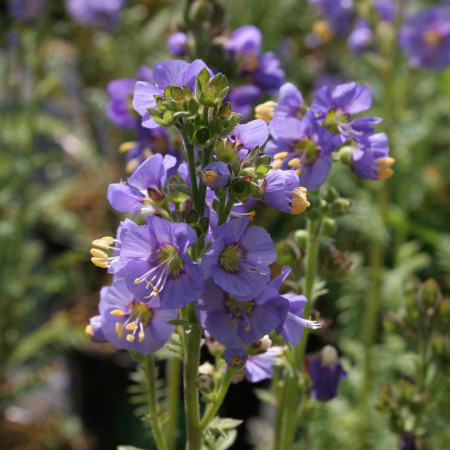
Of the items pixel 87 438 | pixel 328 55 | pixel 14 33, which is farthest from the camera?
pixel 328 55

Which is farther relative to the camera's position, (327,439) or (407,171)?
(407,171)

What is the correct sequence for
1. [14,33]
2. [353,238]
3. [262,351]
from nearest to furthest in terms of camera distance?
[262,351]
[14,33]
[353,238]

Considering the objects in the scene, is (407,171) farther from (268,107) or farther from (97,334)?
(97,334)

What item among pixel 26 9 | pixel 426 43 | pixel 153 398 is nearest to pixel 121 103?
pixel 153 398

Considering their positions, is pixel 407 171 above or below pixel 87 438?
above

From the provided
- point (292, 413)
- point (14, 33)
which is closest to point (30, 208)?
point (14, 33)
